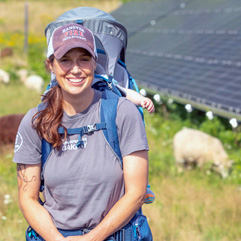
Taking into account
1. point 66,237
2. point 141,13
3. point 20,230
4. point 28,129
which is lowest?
point 20,230

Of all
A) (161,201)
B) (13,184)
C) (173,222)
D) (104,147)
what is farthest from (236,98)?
(104,147)

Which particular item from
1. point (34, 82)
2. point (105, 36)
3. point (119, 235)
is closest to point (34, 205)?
point (119, 235)

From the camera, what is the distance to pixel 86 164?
7.63 feet

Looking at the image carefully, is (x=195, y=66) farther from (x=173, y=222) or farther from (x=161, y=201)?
(x=173, y=222)

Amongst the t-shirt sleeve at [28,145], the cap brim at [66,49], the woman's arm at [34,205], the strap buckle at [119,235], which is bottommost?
the strap buckle at [119,235]

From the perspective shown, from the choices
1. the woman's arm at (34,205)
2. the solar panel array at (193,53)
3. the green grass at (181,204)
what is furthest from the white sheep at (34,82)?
the woman's arm at (34,205)

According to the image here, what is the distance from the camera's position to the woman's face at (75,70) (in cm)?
232

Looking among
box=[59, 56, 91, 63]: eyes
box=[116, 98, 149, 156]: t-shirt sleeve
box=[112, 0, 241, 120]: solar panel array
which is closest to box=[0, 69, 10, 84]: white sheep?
box=[112, 0, 241, 120]: solar panel array

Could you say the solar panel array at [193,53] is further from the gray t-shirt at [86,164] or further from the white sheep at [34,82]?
the gray t-shirt at [86,164]

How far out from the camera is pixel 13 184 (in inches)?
233

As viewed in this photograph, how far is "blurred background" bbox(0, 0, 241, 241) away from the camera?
493cm

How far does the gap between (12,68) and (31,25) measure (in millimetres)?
12080

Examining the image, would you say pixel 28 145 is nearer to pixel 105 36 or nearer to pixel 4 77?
pixel 105 36

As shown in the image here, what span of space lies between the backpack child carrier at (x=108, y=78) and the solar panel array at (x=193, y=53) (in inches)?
149
